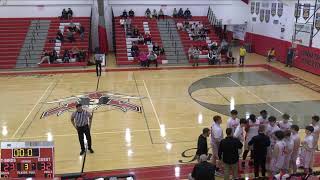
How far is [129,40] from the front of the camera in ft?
85.6

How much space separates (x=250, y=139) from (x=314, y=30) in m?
14.8

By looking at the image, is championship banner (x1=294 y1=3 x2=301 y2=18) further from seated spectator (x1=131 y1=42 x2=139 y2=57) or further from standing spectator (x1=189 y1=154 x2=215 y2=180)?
standing spectator (x1=189 y1=154 x2=215 y2=180)

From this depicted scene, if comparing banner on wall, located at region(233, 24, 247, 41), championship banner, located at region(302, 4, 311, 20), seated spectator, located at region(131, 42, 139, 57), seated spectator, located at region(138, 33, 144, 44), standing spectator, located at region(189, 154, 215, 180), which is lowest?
standing spectator, located at region(189, 154, 215, 180)

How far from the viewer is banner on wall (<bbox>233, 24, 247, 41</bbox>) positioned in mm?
31328

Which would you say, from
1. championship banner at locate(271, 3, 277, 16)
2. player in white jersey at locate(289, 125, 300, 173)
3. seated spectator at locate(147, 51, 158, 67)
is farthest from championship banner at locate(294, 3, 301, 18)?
player in white jersey at locate(289, 125, 300, 173)

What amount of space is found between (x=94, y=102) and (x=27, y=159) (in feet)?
24.9

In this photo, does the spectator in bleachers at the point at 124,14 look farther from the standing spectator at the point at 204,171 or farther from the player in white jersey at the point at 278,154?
the standing spectator at the point at 204,171

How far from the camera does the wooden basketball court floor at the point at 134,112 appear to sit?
1005cm

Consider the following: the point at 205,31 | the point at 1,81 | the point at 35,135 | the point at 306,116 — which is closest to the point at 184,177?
the point at 35,135

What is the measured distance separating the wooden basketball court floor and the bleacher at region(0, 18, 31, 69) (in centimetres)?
364

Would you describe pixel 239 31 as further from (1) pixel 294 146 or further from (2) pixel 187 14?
(1) pixel 294 146

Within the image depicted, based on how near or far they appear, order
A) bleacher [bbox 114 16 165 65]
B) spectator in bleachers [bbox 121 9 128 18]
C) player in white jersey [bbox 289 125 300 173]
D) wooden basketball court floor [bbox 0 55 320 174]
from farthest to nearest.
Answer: spectator in bleachers [bbox 121 9 128 18]
bleacher [bbox 114 16 165 65]
wooden basketball court floor [bbox 0 55 320 174]
player in white jersey [bbox 289 125 300 173]

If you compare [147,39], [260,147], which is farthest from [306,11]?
[260,147]

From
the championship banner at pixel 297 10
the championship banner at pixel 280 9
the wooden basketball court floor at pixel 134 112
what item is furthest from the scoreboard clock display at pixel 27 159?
the championship banner at pixel 280 9
